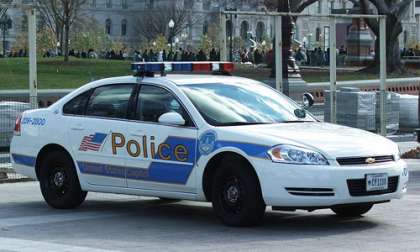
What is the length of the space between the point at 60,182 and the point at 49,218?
77 centimetres

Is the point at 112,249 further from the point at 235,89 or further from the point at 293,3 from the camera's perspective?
the point at 293,3

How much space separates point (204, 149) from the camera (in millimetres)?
10500

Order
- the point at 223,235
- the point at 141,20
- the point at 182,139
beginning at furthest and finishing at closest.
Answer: the point at 141,20 < the point at 182,139 < the point at 223,235

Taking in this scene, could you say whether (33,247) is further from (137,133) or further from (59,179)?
(59,179)

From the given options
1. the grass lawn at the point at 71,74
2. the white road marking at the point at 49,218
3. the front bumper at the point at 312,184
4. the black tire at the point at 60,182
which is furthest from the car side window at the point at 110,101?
the grass lawn at the point at 71,74

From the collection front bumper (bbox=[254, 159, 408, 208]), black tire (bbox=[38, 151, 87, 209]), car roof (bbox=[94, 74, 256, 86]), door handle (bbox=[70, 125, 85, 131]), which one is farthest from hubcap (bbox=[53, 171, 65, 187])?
front bumper (bbox=[254, 159, 408, 208])

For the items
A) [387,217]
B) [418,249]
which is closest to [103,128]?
[387,217]

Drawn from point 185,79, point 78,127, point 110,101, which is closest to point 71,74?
point 78,127

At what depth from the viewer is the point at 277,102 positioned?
37.5 ft

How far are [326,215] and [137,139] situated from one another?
7.26ft

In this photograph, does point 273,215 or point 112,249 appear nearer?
point 112,249

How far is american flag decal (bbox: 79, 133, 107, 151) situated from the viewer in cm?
1151

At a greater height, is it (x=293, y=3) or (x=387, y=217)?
(x=293, y=3)

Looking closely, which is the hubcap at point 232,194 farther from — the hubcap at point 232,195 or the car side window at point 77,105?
the car side window at point 77,105
